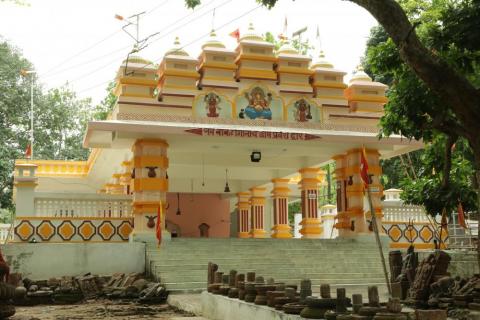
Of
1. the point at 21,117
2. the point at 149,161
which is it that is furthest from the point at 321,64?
the point at 21,117

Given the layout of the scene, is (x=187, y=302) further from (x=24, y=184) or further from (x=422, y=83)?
(x=24, y=184)

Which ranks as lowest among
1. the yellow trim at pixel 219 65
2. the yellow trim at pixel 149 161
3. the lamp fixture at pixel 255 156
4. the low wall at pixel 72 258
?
the low wall at pixel 72 258

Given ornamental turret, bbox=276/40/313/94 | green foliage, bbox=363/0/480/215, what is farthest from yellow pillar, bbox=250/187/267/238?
green foliage, bbox=363/0/480/215

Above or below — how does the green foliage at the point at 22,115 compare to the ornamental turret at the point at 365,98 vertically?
above

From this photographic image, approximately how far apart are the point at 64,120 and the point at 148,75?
20.6 metres

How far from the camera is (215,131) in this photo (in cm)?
1416

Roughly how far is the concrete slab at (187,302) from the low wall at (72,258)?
2674mm

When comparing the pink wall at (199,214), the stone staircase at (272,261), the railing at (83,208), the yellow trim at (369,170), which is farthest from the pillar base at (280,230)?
the railing at (83,208)

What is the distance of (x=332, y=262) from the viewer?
1363 centimetres

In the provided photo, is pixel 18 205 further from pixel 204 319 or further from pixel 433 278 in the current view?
pixel 433 278

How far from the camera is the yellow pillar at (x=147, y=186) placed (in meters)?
14.1

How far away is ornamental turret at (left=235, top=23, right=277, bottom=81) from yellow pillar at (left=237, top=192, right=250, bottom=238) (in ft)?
29.3

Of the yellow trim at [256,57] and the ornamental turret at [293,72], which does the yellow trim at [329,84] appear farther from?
the yellow trim at [256,57]

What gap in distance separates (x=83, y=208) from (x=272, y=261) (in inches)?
195
